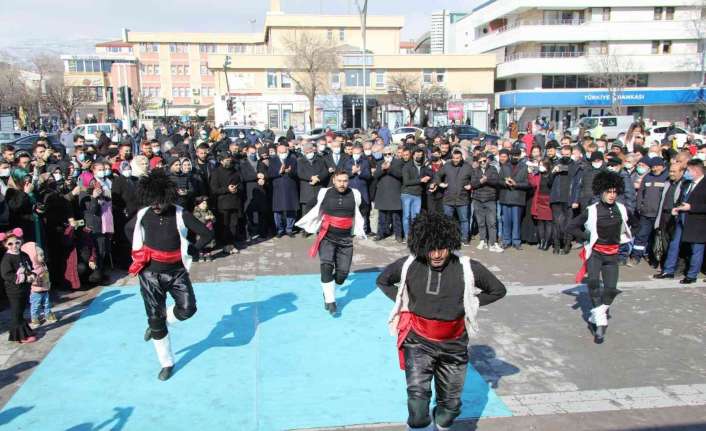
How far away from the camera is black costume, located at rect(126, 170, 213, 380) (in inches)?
223

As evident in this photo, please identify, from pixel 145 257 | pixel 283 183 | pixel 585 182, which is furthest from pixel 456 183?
pixel 145 257

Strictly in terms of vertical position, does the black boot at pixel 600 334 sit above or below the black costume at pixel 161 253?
below

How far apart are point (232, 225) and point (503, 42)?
52.7m

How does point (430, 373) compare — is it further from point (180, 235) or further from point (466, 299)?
point (180, 235)

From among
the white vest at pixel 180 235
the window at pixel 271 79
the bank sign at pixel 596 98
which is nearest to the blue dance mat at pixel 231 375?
the white vest at pixel 180 235

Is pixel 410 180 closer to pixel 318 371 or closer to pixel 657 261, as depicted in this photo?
pixel 657 261

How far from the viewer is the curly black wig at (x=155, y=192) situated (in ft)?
18.4

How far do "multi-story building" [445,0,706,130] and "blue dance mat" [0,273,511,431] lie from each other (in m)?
49.8

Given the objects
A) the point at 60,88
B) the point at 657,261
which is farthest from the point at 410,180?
the point at 60,88

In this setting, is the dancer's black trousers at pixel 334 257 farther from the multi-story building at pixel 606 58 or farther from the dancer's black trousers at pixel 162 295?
the multi-story building at pixel 606 58

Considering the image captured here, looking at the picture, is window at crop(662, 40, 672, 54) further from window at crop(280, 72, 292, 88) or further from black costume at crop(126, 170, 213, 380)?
black costume at crop(126, 170, 213, 380)

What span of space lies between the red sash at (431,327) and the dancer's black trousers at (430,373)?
0.04 m

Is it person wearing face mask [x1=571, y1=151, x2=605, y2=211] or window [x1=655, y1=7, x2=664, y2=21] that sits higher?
window [x1=655, y1=7, x2=664, y2=21]

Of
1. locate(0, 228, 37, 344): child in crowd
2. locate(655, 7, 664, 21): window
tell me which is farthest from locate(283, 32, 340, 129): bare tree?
locate(0, 228, 37, 344): child in crowd
